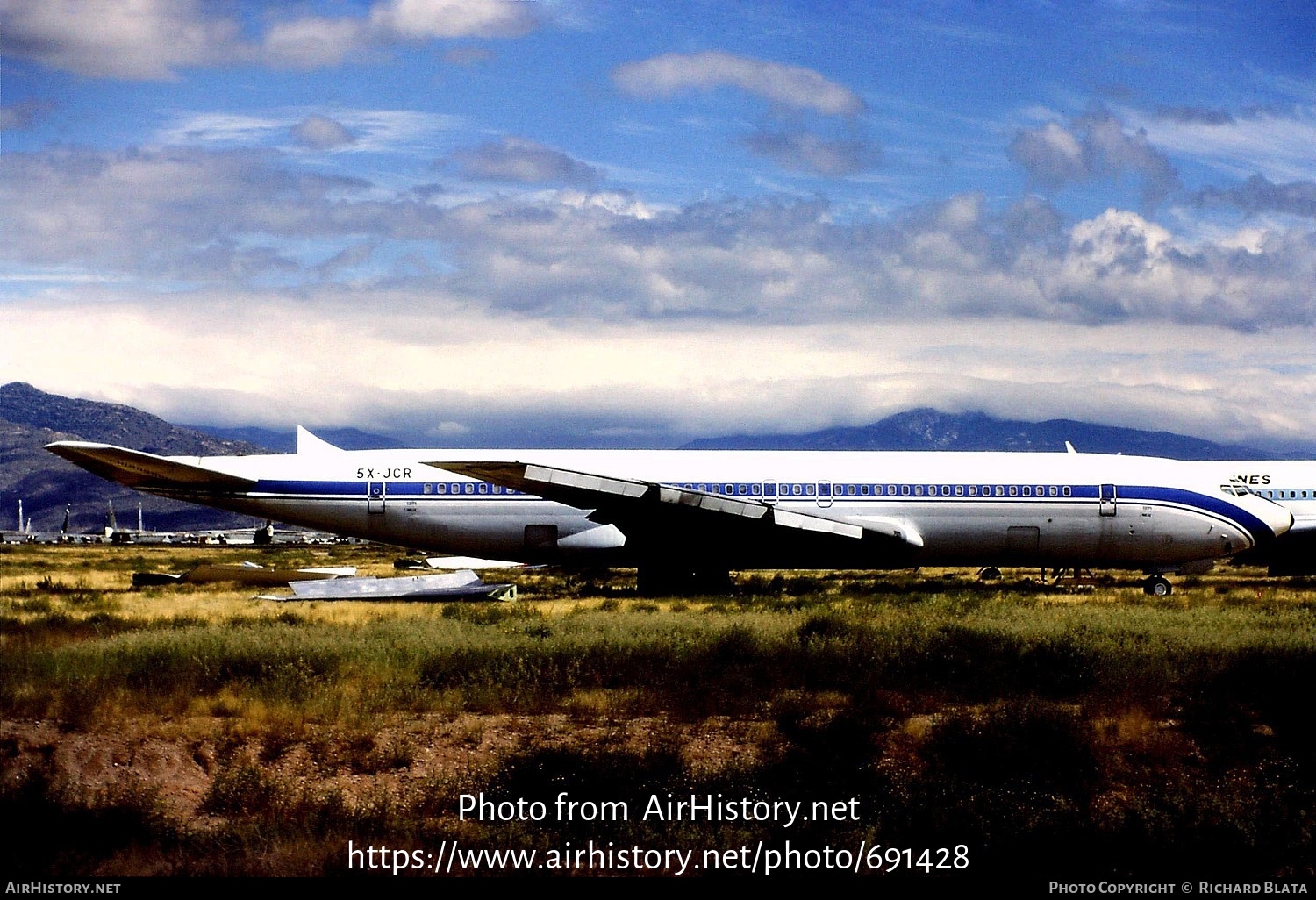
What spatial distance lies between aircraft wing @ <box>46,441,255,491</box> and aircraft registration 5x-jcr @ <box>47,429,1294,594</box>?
66mm

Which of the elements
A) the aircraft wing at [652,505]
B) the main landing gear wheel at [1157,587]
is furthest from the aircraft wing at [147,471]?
the main landing gear wheel at [1157,587]

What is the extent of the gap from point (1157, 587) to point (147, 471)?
87.2 ft

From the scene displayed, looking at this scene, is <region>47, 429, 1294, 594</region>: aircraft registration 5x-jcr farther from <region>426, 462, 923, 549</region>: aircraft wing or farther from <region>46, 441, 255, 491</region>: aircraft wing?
<region>426, 462, 923, 549</region>: aircraft wing

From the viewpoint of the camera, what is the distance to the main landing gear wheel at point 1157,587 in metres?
31.0

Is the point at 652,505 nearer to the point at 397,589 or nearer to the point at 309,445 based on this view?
the point at 397,589

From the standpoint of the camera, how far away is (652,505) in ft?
94.1

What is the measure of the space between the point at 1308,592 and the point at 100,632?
96.3 feet

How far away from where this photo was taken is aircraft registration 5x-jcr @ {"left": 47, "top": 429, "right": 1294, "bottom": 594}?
30500 millimetres

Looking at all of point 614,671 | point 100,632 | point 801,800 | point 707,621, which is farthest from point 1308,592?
point 100,632

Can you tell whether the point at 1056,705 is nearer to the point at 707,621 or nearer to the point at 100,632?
the point at 707,621

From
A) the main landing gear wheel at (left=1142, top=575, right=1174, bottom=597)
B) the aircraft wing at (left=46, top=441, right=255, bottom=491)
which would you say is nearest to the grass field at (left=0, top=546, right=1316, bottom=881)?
the aircraft wing at (left=46, top=441, right=255, bottom=491)

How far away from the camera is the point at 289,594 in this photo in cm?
2964

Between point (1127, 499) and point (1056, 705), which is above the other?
point (1127, 499)

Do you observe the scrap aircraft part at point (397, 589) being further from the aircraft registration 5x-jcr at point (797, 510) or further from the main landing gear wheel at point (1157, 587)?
the main landing gear wheel at point (1157, 587)
